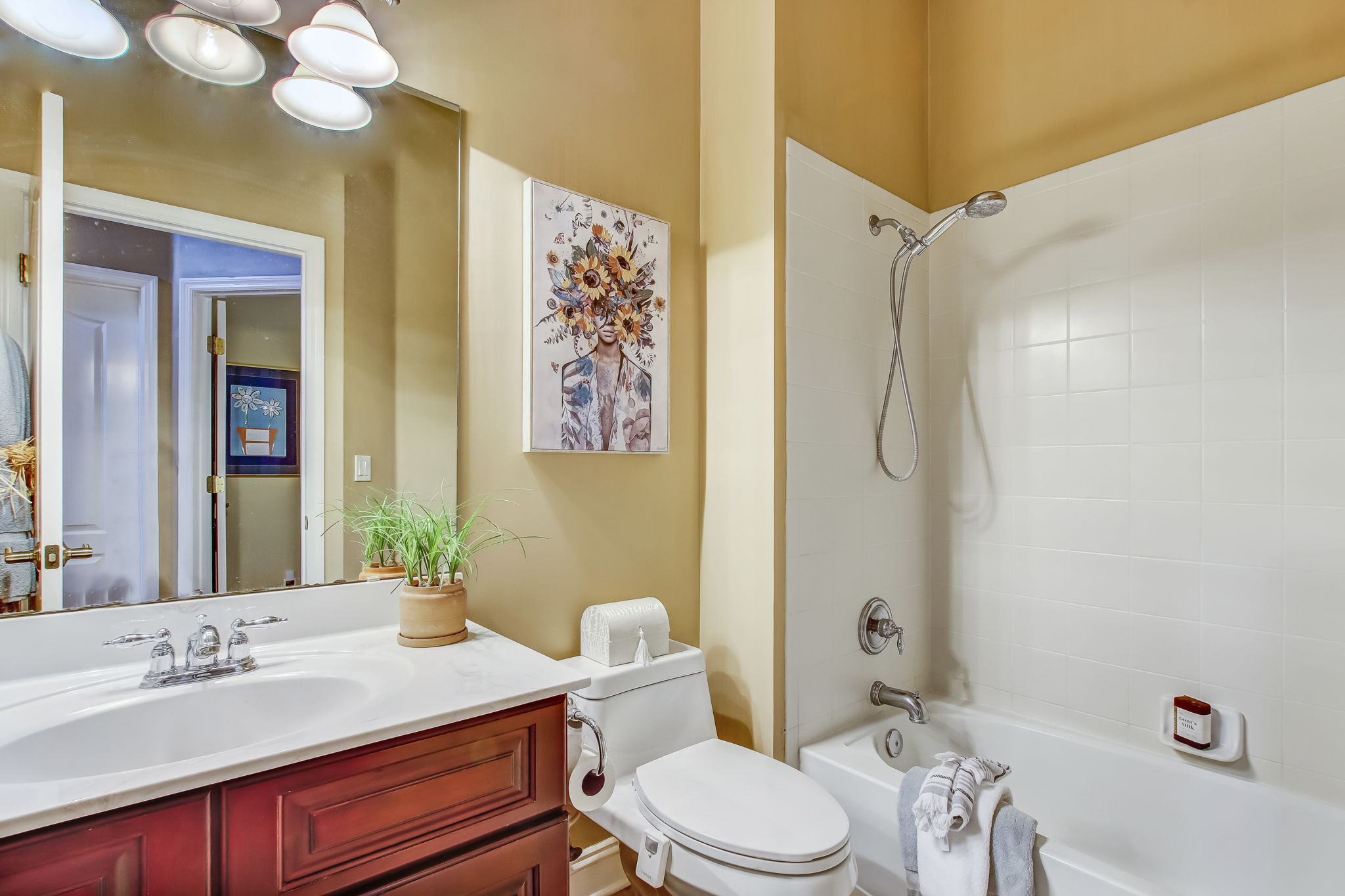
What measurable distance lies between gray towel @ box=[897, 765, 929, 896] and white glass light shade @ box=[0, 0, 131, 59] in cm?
207

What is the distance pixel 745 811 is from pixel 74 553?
1.26m

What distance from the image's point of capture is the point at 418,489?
1.40 metres

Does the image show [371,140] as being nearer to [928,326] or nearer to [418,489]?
[418,489]

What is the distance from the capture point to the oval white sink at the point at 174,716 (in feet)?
2.81

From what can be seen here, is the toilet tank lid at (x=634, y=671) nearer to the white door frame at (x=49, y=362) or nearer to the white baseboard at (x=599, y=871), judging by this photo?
the white baseboard at (x=599, y=871)

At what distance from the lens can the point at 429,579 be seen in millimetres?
1258

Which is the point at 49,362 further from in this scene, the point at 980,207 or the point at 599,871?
the point at 980,207

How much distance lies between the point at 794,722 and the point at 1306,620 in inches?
48.8

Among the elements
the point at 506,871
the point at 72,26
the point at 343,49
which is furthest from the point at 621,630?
the point at 72,26

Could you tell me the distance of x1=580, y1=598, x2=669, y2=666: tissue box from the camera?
1563mm

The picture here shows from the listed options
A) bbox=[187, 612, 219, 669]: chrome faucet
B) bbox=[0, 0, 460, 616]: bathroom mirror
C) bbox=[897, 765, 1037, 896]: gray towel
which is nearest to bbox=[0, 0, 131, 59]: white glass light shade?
bbox=[0, 0, 460, 616]: bathroom mirror

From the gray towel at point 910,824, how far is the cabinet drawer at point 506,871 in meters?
0.77

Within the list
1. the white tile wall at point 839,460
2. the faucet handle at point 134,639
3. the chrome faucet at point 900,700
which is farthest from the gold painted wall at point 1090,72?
the faucet handle at point 134,639

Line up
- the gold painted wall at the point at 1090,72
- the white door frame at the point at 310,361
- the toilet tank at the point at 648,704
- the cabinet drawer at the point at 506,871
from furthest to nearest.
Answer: the gold painted wall at the point at 1090,72, the toilet tank at the point at 648,704, the white door frame at the point at 310,361, the cabinet drawer at the point at 506,871
